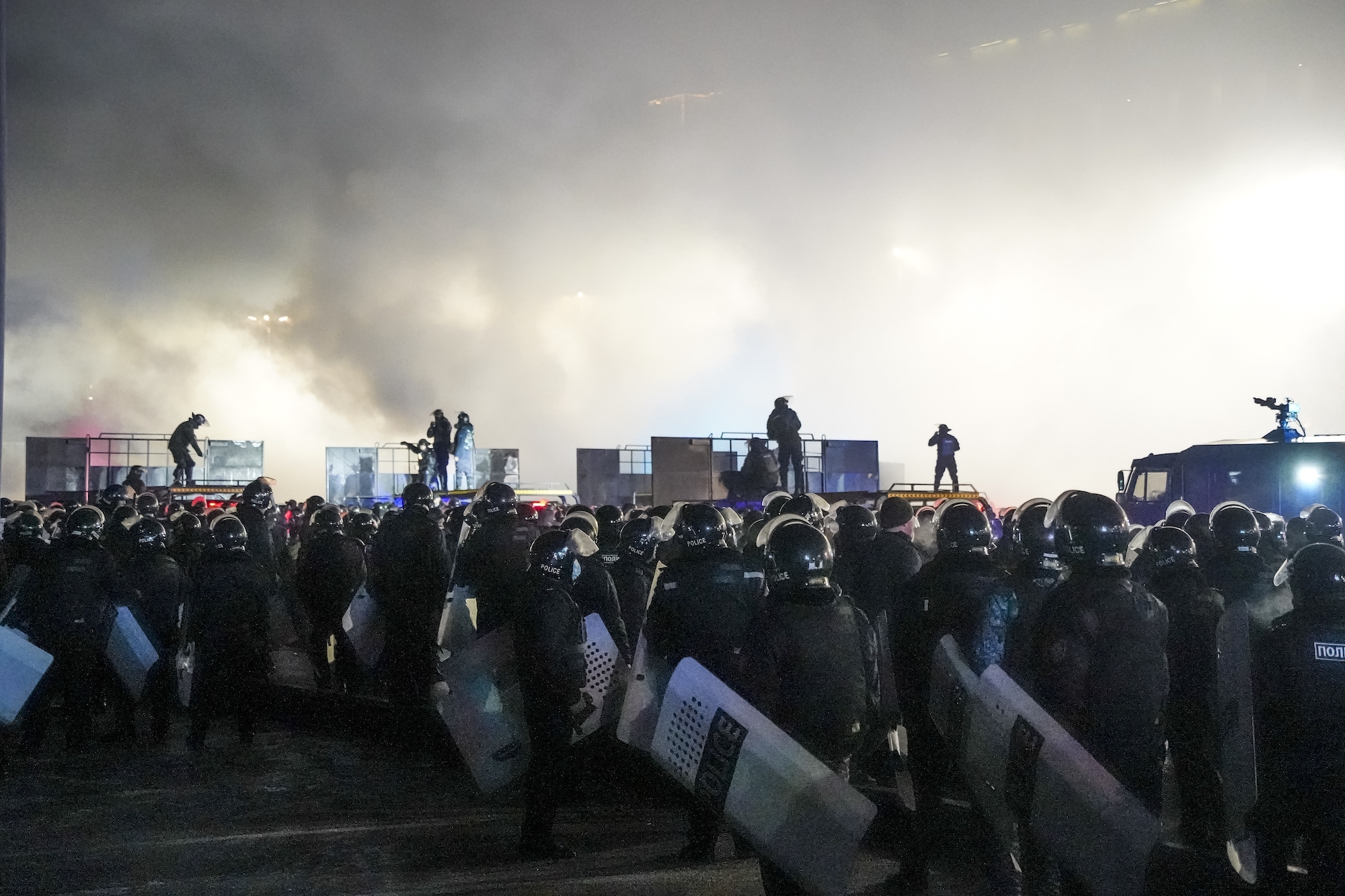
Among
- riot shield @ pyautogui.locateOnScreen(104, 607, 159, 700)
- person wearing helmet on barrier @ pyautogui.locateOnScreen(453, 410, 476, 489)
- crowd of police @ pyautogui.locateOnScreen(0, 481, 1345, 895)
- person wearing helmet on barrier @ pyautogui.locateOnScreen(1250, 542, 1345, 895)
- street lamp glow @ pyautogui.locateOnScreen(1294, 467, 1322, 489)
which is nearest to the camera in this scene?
person wearing helmet on barrier @ pyautogui.locateOnScreen(1250, 542, 1345, 895)

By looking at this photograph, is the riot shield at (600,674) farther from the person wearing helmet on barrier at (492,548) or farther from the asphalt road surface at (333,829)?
the person wearing helmet on barrier at (492,548)

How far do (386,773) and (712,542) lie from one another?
412cm

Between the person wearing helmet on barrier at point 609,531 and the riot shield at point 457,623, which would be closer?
the riot shield at point 457,623

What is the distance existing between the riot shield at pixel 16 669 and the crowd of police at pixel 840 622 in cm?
64

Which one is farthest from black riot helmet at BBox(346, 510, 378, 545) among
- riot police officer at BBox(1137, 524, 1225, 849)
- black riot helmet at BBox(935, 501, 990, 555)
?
riot police officer at BBox(1137, 524, 1225, 849)

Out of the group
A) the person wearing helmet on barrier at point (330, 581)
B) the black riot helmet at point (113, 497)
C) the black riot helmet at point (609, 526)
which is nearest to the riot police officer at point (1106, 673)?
the black riot helmet at point (609, 526)

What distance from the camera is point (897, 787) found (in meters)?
7.24

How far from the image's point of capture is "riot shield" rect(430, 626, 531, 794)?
6137 mm

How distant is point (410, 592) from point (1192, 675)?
6787mm

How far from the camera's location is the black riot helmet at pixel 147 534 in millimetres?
9133

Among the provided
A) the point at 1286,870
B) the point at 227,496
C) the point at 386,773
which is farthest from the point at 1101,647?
the point at 227,496

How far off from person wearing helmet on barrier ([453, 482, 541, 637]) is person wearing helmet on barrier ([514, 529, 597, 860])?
166 centimetres

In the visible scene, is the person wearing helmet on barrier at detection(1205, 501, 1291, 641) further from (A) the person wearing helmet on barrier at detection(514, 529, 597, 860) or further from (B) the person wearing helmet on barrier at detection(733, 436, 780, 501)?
(B) the person wearing helmet on barrier at detection(733, 436, 780, 501)

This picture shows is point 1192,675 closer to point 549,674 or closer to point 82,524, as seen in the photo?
point 549,674
